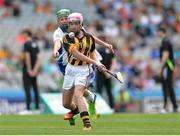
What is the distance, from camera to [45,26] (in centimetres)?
3500

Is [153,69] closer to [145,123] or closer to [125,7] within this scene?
[125,7]

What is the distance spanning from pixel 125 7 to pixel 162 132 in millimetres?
22883

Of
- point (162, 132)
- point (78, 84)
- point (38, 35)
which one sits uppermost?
point (38, 35)

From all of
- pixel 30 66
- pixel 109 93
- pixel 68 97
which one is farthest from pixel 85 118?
pixel 109 93

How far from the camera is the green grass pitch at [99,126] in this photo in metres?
15.3

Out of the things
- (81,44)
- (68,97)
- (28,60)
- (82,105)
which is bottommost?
(82,105)

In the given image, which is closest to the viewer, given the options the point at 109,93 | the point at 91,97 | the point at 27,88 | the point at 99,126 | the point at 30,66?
the point at 99,126

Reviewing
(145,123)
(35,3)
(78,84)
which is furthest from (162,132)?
(35,3)

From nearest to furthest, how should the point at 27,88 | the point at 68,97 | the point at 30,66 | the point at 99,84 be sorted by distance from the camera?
the point at 68,97 → the point at 30,66 → the point at 27,88 → the point at 99,84

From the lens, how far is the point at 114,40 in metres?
35.0

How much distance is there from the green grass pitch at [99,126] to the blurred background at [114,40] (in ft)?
25.5

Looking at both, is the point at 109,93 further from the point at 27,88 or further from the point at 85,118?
the point at 85,118

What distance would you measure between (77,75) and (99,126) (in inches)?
57.9

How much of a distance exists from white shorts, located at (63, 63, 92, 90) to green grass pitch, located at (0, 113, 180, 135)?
0.86m
